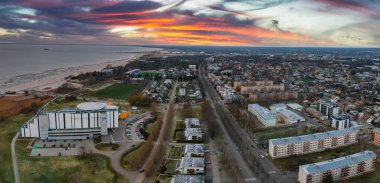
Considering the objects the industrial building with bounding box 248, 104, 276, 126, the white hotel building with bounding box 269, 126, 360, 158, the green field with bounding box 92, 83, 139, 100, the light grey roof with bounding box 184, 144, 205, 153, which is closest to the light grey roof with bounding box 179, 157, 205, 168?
the light grey roof with bounding box 184, 144, 205, 153

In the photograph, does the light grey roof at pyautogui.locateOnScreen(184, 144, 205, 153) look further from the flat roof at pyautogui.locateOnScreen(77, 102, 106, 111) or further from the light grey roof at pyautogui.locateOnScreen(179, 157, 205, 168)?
the flat roof at pyautogui.locateOnScreen(77, 102, 106, 111)

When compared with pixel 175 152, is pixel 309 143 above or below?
above

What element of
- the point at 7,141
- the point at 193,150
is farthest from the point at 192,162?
the point at 7,141

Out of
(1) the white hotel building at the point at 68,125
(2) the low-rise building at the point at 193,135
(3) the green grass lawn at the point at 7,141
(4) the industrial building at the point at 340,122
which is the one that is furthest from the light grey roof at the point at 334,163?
(3) the green grass lawn at the point at 7,141

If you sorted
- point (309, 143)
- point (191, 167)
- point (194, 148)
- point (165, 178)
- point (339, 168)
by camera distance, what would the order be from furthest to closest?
point (309, 143) < point (194, 148) < point (191, 167) < point (165, 178) < point (339, 168)

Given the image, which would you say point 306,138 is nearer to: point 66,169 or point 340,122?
point 340,122

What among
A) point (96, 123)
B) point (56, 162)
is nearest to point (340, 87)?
point (96, 123)

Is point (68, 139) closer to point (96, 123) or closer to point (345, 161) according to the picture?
point (96, 123)
